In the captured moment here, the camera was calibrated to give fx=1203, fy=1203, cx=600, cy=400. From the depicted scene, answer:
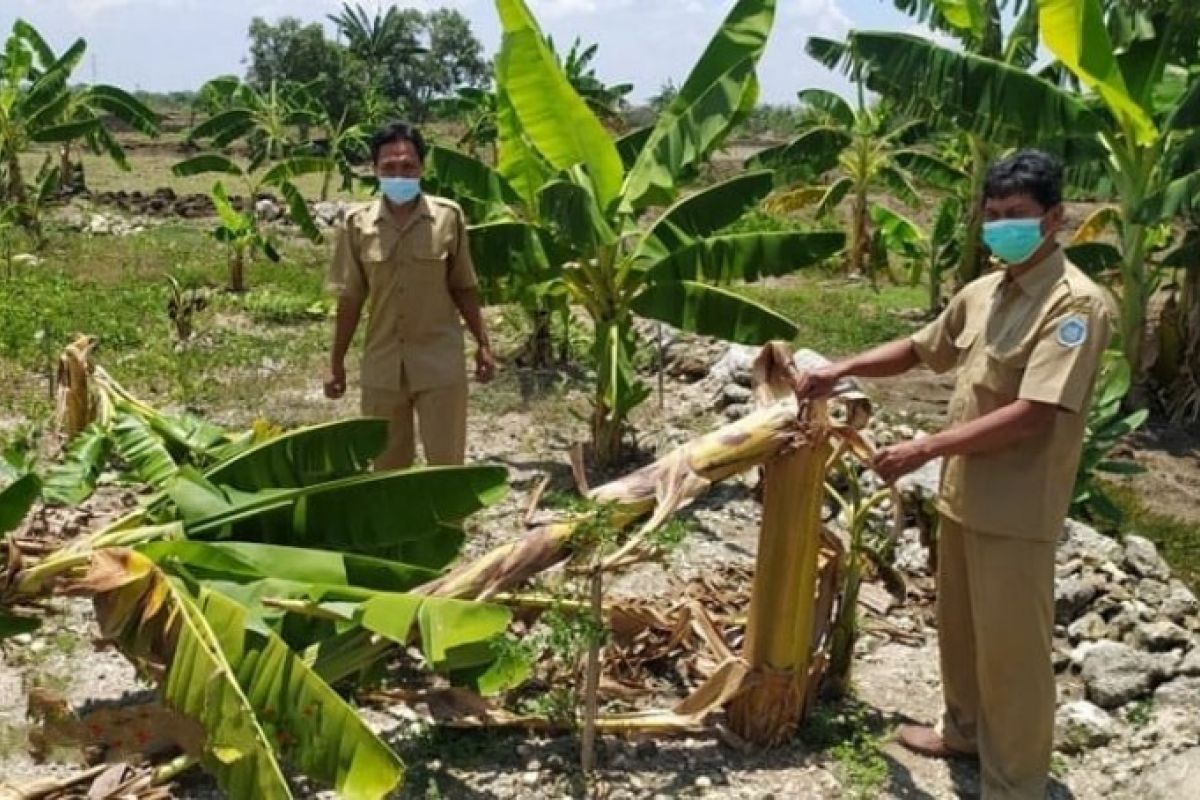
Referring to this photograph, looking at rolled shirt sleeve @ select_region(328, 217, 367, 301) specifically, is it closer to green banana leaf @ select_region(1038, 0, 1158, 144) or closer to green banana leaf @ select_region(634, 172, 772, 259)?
green banana leaf @ select_region(634, 172, 772, 259)

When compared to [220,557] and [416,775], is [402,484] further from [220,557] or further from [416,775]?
[416,775]

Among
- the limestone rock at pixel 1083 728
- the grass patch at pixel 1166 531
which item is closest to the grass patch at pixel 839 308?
the grass patch at pixel 1166 531

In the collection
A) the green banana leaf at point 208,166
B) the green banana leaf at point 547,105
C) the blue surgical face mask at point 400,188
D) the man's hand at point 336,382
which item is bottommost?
the man's hand at point 336,382

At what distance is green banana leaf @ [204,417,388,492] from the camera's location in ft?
12.4

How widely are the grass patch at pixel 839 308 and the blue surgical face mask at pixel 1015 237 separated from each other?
7.17 metres

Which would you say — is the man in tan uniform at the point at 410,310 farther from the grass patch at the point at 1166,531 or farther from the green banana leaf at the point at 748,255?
the grass patch at the point at 1166,531

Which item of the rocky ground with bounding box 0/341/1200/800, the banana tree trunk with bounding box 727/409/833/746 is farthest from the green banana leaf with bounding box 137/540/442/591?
the banana tree trunk with bounding box 727/409/833/746

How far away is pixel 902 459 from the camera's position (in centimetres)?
321

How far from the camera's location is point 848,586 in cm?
397

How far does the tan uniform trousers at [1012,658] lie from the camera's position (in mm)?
3312

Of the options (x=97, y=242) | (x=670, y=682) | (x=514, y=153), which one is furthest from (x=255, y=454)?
(x=97, y=242)

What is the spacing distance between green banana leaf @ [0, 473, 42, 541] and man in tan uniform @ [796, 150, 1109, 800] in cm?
218

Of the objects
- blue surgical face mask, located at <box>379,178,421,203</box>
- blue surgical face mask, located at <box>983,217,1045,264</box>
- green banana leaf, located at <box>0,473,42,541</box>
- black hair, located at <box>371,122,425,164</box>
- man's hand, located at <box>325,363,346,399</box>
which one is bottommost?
green banana leaf, located at <box>0,473,42,541</box>

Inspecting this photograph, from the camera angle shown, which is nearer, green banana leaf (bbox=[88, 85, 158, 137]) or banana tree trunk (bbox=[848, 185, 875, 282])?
banana tree trunk (bbox=[848, 185, 875, 282])
